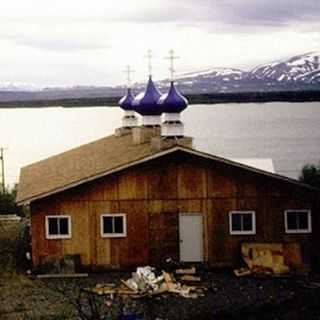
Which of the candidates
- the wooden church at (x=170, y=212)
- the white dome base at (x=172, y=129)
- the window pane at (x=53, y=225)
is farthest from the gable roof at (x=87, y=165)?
the window pane at (x=53, y=225)

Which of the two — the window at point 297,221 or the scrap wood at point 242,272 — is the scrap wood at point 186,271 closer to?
the scrap wood at point 242,272

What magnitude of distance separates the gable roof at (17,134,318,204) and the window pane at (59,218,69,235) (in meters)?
0.77

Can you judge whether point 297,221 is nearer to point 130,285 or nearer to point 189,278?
point 189,278

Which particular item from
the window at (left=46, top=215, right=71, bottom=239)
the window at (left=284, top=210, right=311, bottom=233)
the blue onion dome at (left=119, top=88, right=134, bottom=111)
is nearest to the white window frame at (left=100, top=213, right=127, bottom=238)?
the window at (left=46, top=215, right=71, bottom=239)

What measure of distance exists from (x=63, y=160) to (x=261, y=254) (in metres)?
9.95

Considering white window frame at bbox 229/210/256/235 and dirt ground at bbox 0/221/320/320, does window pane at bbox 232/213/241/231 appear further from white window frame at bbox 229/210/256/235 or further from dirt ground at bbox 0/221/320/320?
dirt ground at bbox 0/221/320/320

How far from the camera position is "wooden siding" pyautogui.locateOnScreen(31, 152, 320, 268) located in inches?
898

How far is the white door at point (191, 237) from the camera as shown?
2300 cm

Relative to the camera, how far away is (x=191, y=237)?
23.0m

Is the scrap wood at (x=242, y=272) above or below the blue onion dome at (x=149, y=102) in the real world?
below

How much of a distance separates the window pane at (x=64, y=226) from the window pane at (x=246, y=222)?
4392 mm

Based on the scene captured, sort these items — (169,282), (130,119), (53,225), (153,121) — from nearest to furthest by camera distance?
(169,282)
(53,225)
(153,121)
(130,119)

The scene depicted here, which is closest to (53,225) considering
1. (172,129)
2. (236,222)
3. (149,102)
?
(172,129)

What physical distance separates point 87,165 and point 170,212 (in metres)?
3.96
